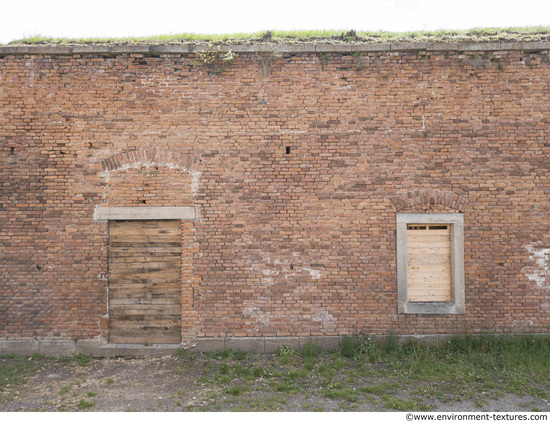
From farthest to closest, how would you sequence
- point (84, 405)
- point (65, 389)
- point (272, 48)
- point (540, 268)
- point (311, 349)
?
1. point (272, 48)
2. point (540, 268)
3. point (311, 349)
4. point (65, 389)
5. point (84, 405)

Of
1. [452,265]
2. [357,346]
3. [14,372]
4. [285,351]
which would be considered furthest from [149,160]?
[452,265]

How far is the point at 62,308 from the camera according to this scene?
6.34 meters

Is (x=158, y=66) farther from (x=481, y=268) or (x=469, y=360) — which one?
(x=469, y=360)

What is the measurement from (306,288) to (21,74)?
722cm

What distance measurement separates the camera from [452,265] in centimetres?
646

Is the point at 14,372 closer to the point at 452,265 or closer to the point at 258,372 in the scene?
the point at 258,372

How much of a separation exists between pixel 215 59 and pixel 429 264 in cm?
605

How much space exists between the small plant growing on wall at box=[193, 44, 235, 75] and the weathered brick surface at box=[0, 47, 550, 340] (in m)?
0.14

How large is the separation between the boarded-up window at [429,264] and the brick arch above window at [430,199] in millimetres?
470

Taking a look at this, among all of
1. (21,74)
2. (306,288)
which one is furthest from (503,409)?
(21,74)

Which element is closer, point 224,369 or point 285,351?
point 224,369

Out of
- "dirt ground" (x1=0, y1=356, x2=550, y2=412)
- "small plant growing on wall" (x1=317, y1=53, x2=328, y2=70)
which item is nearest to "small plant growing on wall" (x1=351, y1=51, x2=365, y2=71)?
"small plant growing on wall" (x1=317, y1=53, x2=328, y2=70)

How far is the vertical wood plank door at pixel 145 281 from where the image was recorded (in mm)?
6445

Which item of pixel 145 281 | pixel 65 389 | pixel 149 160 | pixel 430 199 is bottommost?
pixel 65 389
